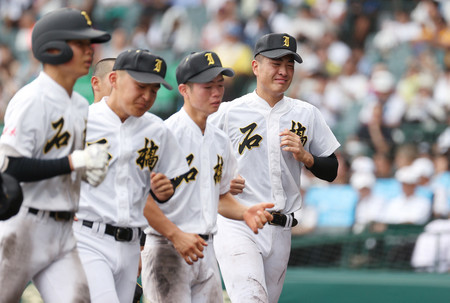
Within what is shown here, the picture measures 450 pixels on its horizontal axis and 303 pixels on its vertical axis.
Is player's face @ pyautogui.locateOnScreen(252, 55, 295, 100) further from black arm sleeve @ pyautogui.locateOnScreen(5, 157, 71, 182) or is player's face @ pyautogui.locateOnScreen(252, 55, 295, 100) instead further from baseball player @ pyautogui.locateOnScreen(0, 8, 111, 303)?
black arm sleeve @ pyautogui.locateOnScreen(5, 157, 71, 182)

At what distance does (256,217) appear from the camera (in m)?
5.09

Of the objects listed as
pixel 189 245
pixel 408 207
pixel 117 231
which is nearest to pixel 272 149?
pixel 189 245

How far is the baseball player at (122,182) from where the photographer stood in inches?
186

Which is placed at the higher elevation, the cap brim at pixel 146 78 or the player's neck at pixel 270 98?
the cap brim at pixel 146 78

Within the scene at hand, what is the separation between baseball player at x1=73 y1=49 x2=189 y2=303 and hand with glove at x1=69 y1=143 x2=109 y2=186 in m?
0.73

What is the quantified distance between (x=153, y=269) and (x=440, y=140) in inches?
226

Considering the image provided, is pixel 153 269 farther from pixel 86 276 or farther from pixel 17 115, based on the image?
pixel 17 115

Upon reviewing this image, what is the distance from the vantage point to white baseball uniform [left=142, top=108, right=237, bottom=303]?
5062 mm

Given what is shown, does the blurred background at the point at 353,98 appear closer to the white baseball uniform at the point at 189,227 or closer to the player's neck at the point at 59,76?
the white baseball uniform at the point at 189,227

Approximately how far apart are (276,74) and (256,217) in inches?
49.5

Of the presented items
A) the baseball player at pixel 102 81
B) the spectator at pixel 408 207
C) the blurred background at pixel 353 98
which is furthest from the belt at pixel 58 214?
the spectator at pixel 408 207

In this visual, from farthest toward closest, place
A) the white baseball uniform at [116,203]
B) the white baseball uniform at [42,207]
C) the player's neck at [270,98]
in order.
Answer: the player's neck at [270,98]
the white baseball uniform at [116,203]
the white baseball uniform at [42,207]

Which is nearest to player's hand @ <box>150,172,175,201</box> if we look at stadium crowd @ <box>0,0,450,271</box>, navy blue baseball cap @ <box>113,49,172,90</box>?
navy blue baseball cap @ <box>113,49,172,90</box>

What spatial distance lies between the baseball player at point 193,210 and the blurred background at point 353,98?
3405 millimetres
